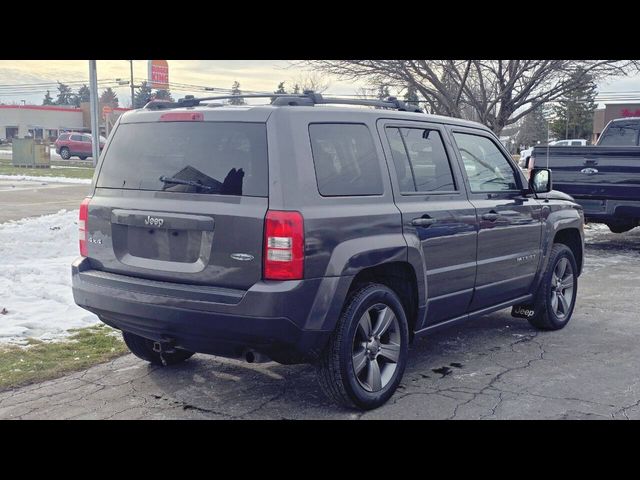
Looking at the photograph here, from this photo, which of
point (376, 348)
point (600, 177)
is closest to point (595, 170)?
point (600, 177)

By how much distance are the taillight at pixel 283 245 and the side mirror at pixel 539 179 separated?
10.2ft

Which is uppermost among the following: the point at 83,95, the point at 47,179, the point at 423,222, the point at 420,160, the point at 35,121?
the point at 83,95

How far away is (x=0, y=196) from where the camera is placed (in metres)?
18.5

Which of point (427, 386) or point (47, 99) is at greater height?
point (47, 99)

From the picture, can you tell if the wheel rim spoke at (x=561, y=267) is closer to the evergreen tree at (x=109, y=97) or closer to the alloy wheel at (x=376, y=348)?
the alloy wheel at (x=376, y=348)

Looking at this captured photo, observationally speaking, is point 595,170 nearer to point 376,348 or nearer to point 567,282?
point 567,282

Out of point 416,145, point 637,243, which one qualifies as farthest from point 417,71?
point 416,145

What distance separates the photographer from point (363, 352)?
453cm

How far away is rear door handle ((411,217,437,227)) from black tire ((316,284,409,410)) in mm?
498

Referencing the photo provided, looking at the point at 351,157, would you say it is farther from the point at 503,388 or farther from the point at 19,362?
the point at 19,362

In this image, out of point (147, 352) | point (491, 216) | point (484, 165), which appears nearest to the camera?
point (147, 352)

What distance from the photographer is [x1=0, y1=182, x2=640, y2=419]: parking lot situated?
4.50 meters

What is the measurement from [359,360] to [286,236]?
1.07 m

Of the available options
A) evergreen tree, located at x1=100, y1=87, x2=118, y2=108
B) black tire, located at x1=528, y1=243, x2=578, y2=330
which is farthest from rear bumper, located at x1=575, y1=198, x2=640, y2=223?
evergreen tree, located at x1=100, y1=87, x2=118, y2=108
